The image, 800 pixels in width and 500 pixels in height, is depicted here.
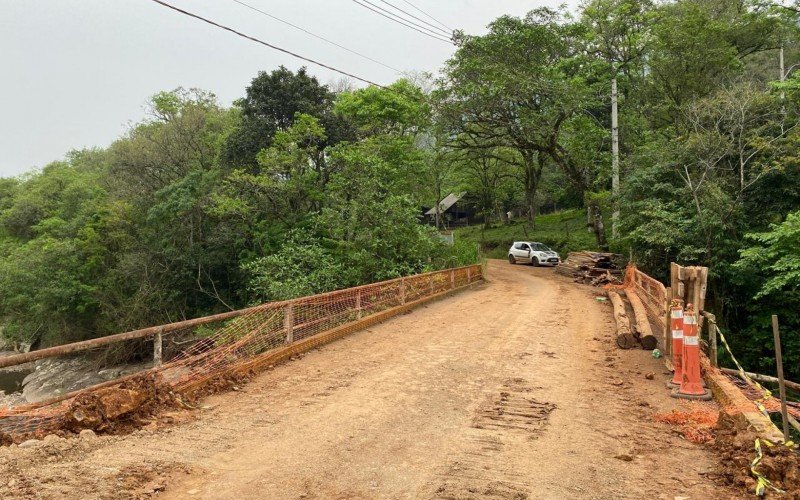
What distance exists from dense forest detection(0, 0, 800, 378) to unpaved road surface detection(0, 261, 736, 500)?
8013 millimetres

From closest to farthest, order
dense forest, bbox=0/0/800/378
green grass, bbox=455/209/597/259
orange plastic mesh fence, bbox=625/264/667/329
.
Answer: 1. orange plastic mesh fence, bbox=625/264/667/329
2. dense forest, bbox=0/0/800/378
3. green grass, bbox=455/209/597/259

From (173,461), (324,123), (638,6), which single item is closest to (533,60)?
(638,6)

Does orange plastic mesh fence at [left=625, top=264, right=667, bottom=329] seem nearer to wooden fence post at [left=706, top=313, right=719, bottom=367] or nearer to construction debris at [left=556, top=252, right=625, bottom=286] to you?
wooden fence post at [left=706, top=313, right=719, bottom=367]

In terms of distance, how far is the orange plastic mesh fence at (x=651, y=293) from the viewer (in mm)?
10925

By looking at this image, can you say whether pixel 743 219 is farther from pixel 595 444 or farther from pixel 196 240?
pixel 196 240

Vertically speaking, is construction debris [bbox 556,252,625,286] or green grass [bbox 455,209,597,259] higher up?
green grass [bbox 455,209,597,259]

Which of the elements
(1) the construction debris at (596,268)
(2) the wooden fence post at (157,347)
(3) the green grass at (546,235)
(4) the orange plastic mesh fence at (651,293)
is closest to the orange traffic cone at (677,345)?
(4) the orange plastic mesh fence at (651,293)

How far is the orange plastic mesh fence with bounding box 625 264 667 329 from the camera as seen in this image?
1093 cm

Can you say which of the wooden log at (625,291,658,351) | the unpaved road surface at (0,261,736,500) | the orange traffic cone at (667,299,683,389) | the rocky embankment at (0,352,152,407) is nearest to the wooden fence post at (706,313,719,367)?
the orange traffic cone at (667,299,683,389)

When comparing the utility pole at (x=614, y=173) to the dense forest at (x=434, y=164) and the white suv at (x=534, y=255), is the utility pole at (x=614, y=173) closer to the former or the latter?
the dense forest at (x=434, y=164)

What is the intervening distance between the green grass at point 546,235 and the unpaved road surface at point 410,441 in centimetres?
2771

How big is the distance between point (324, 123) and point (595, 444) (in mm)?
21789

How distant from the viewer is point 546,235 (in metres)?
41.0

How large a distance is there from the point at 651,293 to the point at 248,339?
1036cm
